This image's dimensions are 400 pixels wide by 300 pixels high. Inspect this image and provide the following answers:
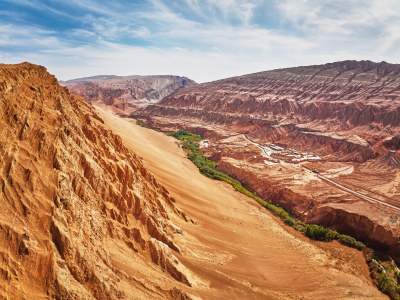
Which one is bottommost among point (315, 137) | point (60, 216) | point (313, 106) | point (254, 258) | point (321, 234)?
point (321, 234)

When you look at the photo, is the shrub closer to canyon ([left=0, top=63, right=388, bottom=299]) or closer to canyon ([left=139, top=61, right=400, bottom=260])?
canyon ([left=0, top=63, right=388, bottom=299])

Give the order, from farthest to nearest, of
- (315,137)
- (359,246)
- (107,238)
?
(315,137), (359,246), (107,238)

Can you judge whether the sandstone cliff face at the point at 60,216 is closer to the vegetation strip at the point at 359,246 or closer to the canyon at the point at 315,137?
the vegetation strip at the point at 359,246

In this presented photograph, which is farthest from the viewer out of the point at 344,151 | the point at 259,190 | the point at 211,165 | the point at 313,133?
the point at 313,133

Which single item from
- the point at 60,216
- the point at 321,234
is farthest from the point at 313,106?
the point at 60,216

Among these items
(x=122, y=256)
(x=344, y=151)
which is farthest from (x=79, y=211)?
(x=344, y=151)

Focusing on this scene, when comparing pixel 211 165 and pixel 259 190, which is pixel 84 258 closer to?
pixel 259 190

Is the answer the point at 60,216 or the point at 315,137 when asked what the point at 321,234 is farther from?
the point at 315,137
